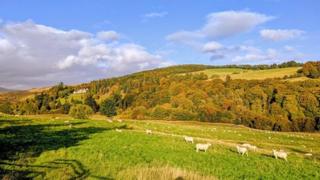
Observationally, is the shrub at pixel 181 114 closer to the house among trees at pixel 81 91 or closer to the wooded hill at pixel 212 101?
the wooded hill at pixel 212 101

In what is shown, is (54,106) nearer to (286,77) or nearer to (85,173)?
(286,77)

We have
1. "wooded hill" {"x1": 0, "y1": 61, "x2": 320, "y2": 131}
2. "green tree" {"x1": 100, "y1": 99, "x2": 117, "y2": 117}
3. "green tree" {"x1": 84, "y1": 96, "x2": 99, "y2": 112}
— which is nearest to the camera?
"wooded hill" {"x1": 0, "y1": 61, "x2": 320, "y2": 131}

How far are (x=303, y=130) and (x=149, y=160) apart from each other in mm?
87674

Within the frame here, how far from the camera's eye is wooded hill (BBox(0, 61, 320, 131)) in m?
114

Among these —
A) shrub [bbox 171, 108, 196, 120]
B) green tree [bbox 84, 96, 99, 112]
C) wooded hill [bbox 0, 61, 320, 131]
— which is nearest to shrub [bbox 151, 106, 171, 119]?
wooded hill [bbox 0, 61, 320, 131]

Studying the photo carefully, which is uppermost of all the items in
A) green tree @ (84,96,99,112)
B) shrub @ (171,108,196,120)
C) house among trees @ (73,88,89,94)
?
house among trees @ (73,88,89,94)

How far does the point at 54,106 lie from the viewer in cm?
15425

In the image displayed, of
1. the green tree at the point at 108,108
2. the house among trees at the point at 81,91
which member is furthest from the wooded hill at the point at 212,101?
the house among trees at the point at 81,91

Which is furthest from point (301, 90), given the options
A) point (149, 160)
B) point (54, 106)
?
point (149, 160)

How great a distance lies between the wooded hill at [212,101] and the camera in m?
114

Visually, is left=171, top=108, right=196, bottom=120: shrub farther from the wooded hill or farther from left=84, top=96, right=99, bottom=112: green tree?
left=84, top=96, right=99, bottom=112: green tree

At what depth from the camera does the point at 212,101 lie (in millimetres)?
132125

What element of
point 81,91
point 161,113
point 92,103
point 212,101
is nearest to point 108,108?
point 92,103

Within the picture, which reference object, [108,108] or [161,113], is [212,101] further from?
[108,108]
